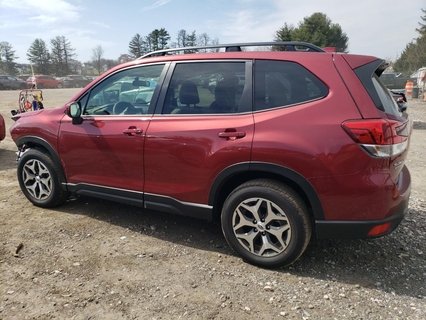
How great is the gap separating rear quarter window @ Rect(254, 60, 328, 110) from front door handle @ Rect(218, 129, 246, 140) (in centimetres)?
27

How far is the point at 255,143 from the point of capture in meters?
3.16

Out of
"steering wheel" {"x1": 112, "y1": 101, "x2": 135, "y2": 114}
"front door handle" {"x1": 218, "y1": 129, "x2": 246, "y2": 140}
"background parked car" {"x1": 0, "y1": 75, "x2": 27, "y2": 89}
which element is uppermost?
"steering wheel" {"x1": 112, "y1": 101, "x2": 135, "y2": 114}

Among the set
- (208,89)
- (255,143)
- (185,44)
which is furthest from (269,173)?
(185,44)

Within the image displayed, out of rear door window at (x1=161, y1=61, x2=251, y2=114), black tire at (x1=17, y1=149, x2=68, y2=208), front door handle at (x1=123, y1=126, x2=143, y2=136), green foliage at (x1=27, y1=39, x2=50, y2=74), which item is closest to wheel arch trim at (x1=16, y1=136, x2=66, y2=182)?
black tire at (x1=17, y1=149, x2=68, y2=208)

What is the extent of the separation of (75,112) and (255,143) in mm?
2107

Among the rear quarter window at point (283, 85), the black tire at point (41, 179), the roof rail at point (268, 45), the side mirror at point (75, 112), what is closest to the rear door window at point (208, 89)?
the rear quarter window at point (283, 85)

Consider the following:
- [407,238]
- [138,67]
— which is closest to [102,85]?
[138,67]

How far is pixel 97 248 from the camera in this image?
3.78m

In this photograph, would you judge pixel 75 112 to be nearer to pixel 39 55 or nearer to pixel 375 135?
pixel 375 135

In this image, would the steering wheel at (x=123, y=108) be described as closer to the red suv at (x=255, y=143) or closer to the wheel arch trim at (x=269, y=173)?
the red suv at (x=255, y=143)

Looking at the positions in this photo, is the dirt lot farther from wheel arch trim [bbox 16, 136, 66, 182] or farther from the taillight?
the taillight

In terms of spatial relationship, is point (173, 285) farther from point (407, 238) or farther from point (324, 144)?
point (407, 238)

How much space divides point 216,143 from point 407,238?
7.31 ft

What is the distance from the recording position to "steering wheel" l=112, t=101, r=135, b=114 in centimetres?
397
